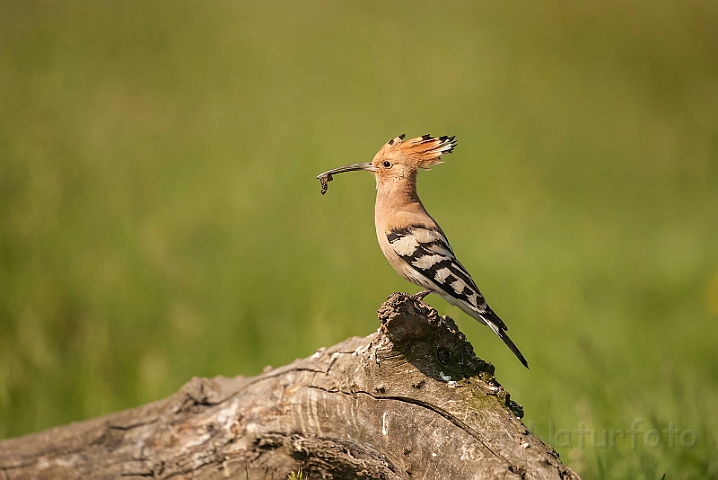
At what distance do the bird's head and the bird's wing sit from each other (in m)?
0.39

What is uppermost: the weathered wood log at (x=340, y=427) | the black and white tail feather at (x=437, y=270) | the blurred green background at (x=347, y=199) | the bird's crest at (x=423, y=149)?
the blurred green background at (x=347, y=199)

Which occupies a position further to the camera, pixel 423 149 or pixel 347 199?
pixel 347 199

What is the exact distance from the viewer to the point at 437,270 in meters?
3.36

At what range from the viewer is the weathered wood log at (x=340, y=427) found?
2504mm

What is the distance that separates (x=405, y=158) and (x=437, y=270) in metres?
0.71

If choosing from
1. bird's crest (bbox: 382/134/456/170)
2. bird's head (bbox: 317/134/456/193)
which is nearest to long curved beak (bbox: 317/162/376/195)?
bird's head (bbox: 317/134/456/193)

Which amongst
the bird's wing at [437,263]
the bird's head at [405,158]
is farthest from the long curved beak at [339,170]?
the bird's wing at [437,263]

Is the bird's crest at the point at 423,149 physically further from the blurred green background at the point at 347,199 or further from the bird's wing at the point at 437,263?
the blurred green background at the point at 347,199

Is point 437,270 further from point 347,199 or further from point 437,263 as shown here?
point 347,199

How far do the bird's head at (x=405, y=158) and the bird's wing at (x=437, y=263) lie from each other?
39 cm

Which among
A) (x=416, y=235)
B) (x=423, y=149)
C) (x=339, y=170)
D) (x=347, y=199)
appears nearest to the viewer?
(x=416, y=235)

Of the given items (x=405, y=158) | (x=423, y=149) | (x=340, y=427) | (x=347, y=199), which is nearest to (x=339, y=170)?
(x=405, y=158)

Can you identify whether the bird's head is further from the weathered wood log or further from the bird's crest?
the weathered wood log

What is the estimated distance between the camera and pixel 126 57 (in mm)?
9805
